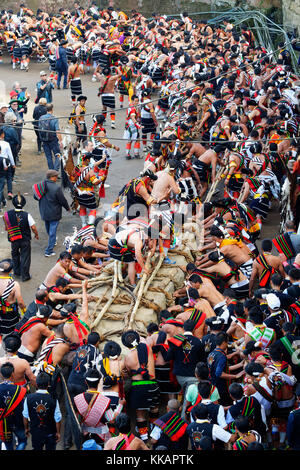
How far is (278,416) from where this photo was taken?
19.5ft

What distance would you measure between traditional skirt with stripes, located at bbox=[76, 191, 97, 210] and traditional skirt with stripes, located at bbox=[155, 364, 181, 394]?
4.34 meters

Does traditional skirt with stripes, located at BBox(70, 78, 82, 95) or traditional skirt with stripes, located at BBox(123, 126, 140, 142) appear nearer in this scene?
traditional skirt with stripes, located at BBox(123, 126, 140, 142)

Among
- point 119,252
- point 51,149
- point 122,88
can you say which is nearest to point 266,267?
point 119,252

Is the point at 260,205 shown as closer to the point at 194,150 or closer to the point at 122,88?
the point at 194,150

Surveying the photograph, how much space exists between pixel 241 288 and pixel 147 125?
629 centimetres

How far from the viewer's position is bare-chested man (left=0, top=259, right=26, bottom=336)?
7.54 meters

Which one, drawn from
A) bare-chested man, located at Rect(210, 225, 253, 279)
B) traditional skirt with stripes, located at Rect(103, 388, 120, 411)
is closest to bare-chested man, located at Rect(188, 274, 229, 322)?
bare-chested man, located at Rect(210, 225, 253, 279)

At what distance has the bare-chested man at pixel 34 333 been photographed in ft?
22.1

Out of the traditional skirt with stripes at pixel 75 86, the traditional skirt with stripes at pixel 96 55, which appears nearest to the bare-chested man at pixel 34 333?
the traditional skirt with stripes at pixel 75 86

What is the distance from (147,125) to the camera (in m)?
13.4

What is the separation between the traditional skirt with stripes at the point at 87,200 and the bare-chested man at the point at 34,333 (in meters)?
3.69

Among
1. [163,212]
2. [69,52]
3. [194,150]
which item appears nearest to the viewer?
[163,212]

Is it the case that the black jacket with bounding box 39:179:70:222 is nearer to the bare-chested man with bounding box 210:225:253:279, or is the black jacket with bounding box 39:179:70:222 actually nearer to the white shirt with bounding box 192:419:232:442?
the bare-chested man with bounding box 210:225:253:279

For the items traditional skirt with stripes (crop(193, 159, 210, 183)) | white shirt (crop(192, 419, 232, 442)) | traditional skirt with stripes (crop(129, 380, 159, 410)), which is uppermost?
traditional skirt with stripes (crop(193, 159, 210, 183))
